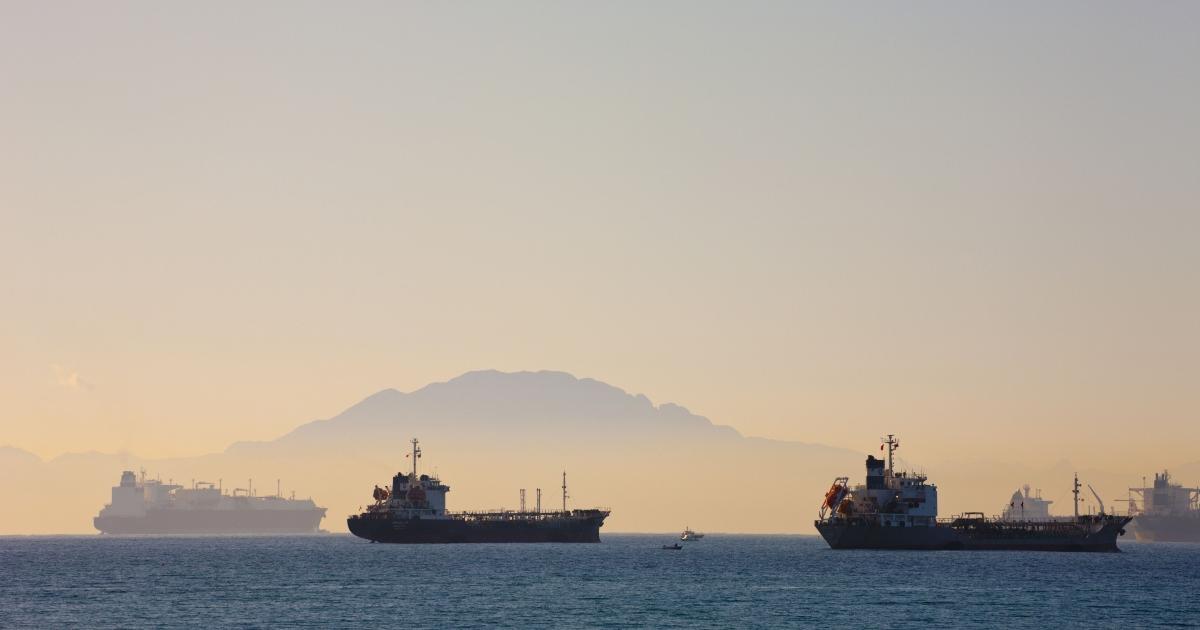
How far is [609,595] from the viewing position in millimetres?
132125

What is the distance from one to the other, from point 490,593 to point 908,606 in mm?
35251

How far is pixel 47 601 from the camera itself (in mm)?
130000

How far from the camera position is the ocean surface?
10981 cm

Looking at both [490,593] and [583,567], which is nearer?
[490,593]

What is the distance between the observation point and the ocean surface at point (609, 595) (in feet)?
360

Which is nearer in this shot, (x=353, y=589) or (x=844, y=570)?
(x=353, y=589)

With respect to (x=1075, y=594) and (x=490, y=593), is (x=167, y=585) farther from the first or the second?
(x=1075, y=594)

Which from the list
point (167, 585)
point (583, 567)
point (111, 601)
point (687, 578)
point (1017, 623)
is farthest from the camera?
point (583, 567)

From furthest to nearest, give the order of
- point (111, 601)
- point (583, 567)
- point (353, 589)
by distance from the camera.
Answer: point (583, 567)
point (353, 589)
point (111, 601)

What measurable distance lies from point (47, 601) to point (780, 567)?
88.1 meters

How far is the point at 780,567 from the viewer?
7357 inches

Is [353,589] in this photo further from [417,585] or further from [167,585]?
[167,585]

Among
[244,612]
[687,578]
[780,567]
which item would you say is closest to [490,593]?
[244,612]

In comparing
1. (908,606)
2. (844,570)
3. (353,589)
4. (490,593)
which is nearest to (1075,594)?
(908,606)
